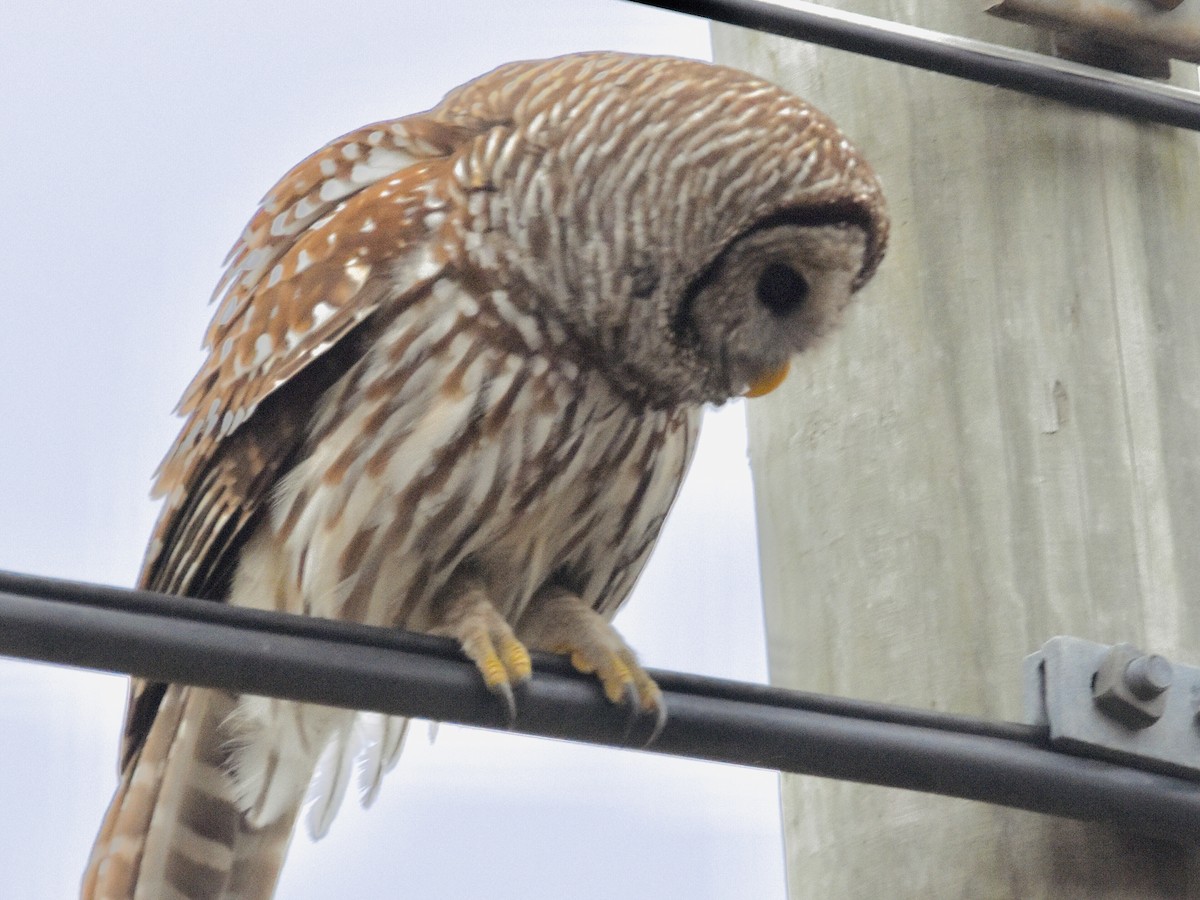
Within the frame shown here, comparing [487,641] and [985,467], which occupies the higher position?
[985,467]

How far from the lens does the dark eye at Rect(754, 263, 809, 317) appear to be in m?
3.41

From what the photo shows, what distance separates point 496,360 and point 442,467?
0.64 feet

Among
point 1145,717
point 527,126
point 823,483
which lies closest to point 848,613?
point 823,483

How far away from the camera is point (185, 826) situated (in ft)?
12.2

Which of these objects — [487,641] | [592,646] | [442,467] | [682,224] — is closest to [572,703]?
[487,641]

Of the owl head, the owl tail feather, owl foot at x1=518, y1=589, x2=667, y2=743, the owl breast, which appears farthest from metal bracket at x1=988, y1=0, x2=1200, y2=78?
the owl tail feather

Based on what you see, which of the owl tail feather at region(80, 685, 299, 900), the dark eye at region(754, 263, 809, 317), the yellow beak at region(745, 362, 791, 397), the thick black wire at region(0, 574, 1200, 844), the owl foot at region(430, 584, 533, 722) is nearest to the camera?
the thick black wire at region(0, 574, 1200, 844)

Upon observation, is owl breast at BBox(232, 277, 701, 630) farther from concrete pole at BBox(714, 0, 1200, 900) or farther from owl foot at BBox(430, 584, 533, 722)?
concrete pole at BBox(714, 0, 1200, 900)

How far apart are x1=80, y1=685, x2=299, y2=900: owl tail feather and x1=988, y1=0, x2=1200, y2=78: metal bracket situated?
187cm

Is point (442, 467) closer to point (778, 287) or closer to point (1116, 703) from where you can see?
point (778, 287)

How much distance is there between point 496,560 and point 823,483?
28.2 inches

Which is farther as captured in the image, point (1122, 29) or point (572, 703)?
point (1122, 29)

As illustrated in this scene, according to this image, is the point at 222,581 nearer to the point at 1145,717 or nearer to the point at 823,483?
the point at 823,483

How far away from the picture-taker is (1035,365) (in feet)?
10.2
